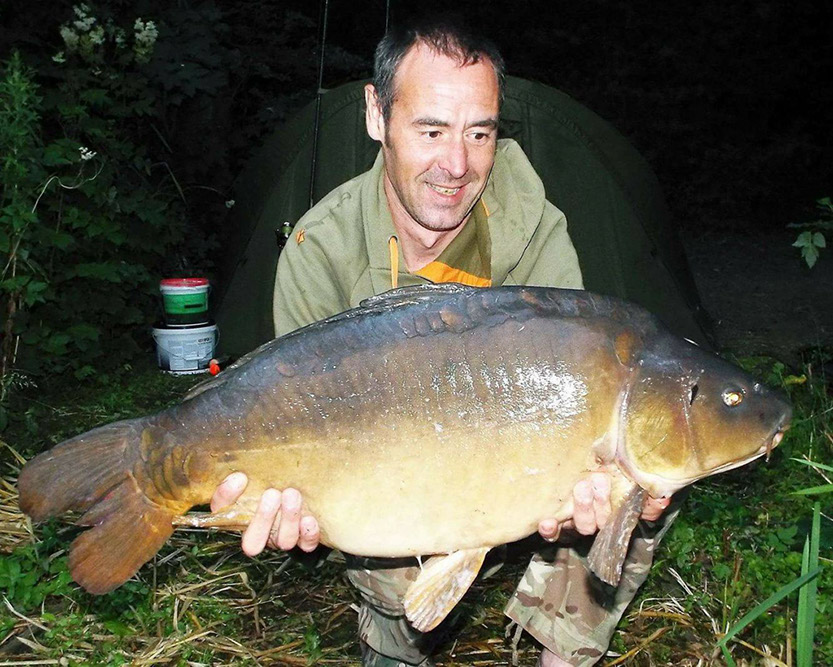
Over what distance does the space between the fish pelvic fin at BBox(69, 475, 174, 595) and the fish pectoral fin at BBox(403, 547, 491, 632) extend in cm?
44

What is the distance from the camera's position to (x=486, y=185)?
2.20m

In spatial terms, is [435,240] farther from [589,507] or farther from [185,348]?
[185,348]

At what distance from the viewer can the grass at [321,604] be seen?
2033 millimetres

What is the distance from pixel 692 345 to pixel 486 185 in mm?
787

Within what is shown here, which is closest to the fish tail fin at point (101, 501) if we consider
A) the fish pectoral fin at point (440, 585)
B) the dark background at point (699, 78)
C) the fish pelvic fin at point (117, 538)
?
the fish pelvic fin at point (117, 538)

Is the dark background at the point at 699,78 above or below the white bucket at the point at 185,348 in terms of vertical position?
above

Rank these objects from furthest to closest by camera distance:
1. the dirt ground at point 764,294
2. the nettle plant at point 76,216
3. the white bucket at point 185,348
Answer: the dirt ground at point 764,294 → the white bucket at point 185,348 → the nettle plant at point 76,216

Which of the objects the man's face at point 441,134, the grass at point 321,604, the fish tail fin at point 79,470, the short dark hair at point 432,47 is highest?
the short dark hair at point 432,47

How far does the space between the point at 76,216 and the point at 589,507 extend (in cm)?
248

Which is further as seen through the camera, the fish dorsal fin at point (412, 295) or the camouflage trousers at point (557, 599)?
the camouflage trousers at point (557, 599)

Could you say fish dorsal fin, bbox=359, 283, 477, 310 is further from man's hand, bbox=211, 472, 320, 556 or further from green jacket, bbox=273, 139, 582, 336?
green jacket, bbox=273, 139, 582, 336

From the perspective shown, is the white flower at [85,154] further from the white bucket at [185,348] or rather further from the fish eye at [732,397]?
the fish eye at [732,397]

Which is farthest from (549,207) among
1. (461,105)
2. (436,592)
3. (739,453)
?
(436,592)

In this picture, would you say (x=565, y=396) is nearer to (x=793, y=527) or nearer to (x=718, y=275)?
(x=793, y=527)
